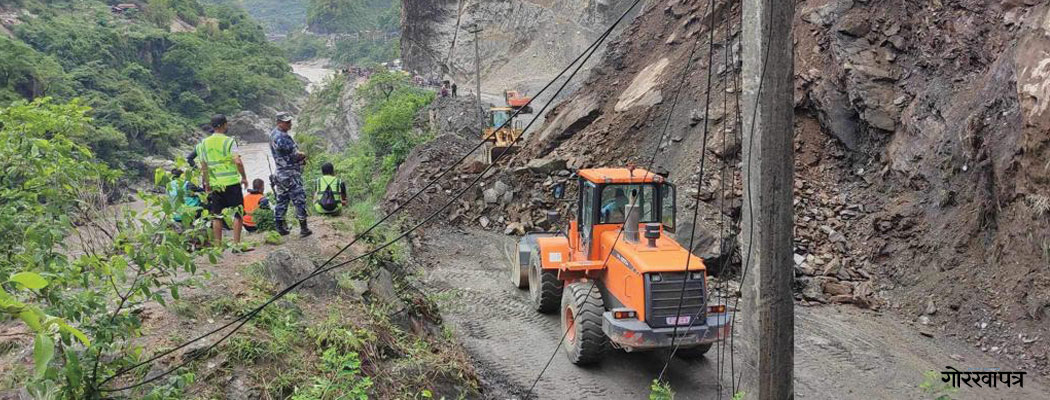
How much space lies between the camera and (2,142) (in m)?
3.61

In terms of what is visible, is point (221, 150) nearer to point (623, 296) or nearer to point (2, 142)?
point (2, 142)

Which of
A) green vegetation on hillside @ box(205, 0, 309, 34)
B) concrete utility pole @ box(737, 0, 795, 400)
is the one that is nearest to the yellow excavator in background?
concrete utility pole @ box(737, 0, 795, 400)

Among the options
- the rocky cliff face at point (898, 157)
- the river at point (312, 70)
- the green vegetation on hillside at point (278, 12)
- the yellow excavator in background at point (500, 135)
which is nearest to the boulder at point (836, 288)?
the rocky cliff face at point (898, 157)

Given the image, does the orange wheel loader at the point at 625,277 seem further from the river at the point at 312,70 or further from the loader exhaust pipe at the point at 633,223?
the river at the point at 312,70

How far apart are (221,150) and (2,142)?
9.59 ft

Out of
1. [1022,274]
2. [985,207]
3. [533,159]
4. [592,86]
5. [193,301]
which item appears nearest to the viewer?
[193,301]

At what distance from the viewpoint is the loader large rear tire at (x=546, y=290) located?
876cm

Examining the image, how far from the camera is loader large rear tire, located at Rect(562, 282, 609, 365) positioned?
23.0 ft

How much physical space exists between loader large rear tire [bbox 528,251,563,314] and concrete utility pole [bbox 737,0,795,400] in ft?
15.9

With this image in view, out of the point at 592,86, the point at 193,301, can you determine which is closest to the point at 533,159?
the point at 592,86

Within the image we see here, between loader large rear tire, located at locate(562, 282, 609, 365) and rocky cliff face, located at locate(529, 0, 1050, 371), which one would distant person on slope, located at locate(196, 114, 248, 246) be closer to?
loader large rear tire, located at locate(562, 282, 609, 365)

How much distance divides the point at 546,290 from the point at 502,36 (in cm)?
3425

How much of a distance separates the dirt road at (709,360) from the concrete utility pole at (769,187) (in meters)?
3.07

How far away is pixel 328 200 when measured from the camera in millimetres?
9516
